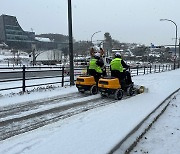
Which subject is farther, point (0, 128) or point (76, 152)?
point (0, 128)

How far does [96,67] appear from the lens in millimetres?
13531

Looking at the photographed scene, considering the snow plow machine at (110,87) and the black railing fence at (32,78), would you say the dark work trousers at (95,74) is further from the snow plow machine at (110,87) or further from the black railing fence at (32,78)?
the black railing fence at (32,78)

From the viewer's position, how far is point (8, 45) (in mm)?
134500

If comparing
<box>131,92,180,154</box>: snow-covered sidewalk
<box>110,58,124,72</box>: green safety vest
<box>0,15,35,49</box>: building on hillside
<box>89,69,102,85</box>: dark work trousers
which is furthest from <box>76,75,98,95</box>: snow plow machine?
<box>0,15,35,49</box>: building on hillside

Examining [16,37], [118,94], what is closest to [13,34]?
[16,37]

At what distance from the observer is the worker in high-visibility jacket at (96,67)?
1346cm

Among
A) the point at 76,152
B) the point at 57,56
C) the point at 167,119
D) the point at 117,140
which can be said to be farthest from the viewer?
the point at 57,56

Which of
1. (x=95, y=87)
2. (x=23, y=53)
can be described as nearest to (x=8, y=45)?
(x=23, y=53)

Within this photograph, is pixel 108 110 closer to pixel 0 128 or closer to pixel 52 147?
pixel 0 128

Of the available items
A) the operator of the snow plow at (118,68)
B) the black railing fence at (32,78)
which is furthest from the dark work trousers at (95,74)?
the black railing fence at (32,78)

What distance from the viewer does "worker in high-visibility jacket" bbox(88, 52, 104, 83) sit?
13459 millimetres

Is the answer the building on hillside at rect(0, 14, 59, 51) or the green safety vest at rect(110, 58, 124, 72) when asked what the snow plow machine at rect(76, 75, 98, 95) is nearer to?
the green safety vest at rect(110, 58, 124, 72)

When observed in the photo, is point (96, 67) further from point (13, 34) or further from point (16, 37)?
point (13, 34)

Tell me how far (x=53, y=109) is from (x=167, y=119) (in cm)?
357
